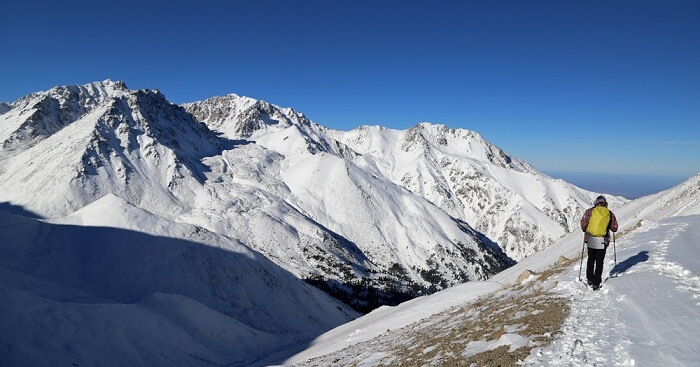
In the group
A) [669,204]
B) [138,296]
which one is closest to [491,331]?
[669,204]

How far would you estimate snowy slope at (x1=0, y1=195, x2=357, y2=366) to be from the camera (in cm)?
3056

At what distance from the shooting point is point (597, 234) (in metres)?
15.4

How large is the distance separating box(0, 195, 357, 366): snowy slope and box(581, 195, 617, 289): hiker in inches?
1308

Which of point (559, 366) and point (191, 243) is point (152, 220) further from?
point (559, 366)

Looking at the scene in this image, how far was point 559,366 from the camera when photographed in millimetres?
8797

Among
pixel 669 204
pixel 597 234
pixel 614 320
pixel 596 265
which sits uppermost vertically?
pixel 669 204

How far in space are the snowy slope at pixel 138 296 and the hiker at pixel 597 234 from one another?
1308 inches

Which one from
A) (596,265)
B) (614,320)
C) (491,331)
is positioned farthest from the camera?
(596,265)

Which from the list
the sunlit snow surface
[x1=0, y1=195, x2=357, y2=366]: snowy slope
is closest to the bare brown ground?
the sunlit snow surface

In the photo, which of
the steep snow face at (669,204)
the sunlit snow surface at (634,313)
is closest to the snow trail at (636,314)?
the sunlit snow surface at (634,313)

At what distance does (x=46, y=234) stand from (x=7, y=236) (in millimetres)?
7475

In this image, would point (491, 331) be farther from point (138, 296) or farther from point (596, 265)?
point (138, 296)

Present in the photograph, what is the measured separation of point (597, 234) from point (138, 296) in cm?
7689

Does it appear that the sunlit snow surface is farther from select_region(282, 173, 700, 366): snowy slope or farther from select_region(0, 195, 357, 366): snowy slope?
select_region(0, 195, 357, 366): snowy slope
